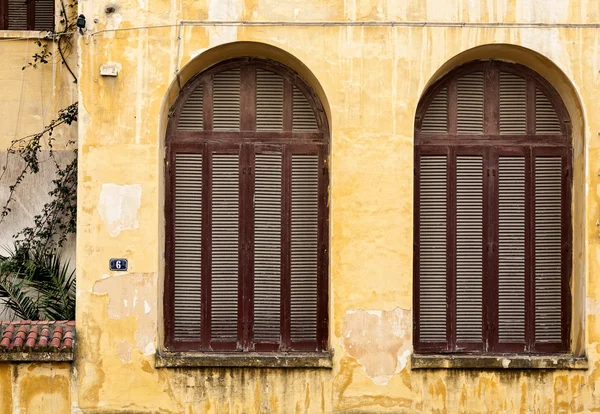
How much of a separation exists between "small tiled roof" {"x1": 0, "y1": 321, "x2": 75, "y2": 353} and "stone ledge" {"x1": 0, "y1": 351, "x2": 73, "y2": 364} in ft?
0.11

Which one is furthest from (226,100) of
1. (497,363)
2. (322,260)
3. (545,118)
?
(497,363)

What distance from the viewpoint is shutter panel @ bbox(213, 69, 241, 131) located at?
10.8 metres

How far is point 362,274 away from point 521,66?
323 cm

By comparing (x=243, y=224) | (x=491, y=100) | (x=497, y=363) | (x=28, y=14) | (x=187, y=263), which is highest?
(x=28, y=14)

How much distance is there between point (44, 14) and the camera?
11977 mm

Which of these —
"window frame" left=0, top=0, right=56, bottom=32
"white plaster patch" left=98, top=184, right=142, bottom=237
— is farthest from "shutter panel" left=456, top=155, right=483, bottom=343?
"window frame" left=0, top=0, right=56, bottom=32

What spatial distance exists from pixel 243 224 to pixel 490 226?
2.99 metres

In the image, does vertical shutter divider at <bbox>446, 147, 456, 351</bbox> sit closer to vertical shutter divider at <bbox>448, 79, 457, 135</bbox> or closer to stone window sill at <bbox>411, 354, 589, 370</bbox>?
vertical shutter divider at <bbox>448, 79, 457, 135</bbox>

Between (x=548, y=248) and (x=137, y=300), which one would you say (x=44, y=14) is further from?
(x=548, y=248)

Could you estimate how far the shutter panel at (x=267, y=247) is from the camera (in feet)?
35.3

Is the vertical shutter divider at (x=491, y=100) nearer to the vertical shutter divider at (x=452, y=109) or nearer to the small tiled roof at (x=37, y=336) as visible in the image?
the vertical shutter divider at (x=452, y=109)

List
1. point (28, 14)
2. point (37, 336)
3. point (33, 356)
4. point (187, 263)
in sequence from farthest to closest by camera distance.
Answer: point (28, 14)
point (187, 263)
point (37, 336)
point (33, 356)

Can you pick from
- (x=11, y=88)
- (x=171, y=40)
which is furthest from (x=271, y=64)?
(x=11, y=88)

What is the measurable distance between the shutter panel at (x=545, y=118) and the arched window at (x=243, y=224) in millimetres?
2591
